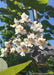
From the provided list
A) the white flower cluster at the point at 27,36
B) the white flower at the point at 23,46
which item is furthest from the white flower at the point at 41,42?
the white flower at the point at 23,46

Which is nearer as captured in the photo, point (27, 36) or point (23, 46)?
point (27, 36)

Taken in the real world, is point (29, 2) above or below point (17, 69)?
below

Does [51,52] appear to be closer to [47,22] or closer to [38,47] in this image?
[38,47]

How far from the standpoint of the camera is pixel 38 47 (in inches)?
83.9

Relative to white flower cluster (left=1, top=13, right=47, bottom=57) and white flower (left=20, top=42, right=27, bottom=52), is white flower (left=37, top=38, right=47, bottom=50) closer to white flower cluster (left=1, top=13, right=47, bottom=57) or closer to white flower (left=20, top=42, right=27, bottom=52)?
white flower cluster (left=1, top=13, right=47, bottom=57)

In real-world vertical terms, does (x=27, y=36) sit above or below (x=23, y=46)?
above

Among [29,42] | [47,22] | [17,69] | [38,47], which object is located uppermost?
[17,69]

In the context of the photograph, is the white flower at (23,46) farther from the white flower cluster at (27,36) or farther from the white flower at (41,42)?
the white flower at (41,42)

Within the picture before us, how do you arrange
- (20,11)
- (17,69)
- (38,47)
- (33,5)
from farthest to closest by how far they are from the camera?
1. (20,11)
2. (33,5)
3. (38,47)
4. (17,69)

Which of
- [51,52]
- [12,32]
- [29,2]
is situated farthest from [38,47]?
[12,32]

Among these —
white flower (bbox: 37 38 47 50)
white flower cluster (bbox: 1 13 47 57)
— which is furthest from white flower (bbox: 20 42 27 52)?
white flower (bbox: 37 38 47 50)

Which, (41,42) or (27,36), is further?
(41,42)

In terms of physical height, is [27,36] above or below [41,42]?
above

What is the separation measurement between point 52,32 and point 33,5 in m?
1.62
